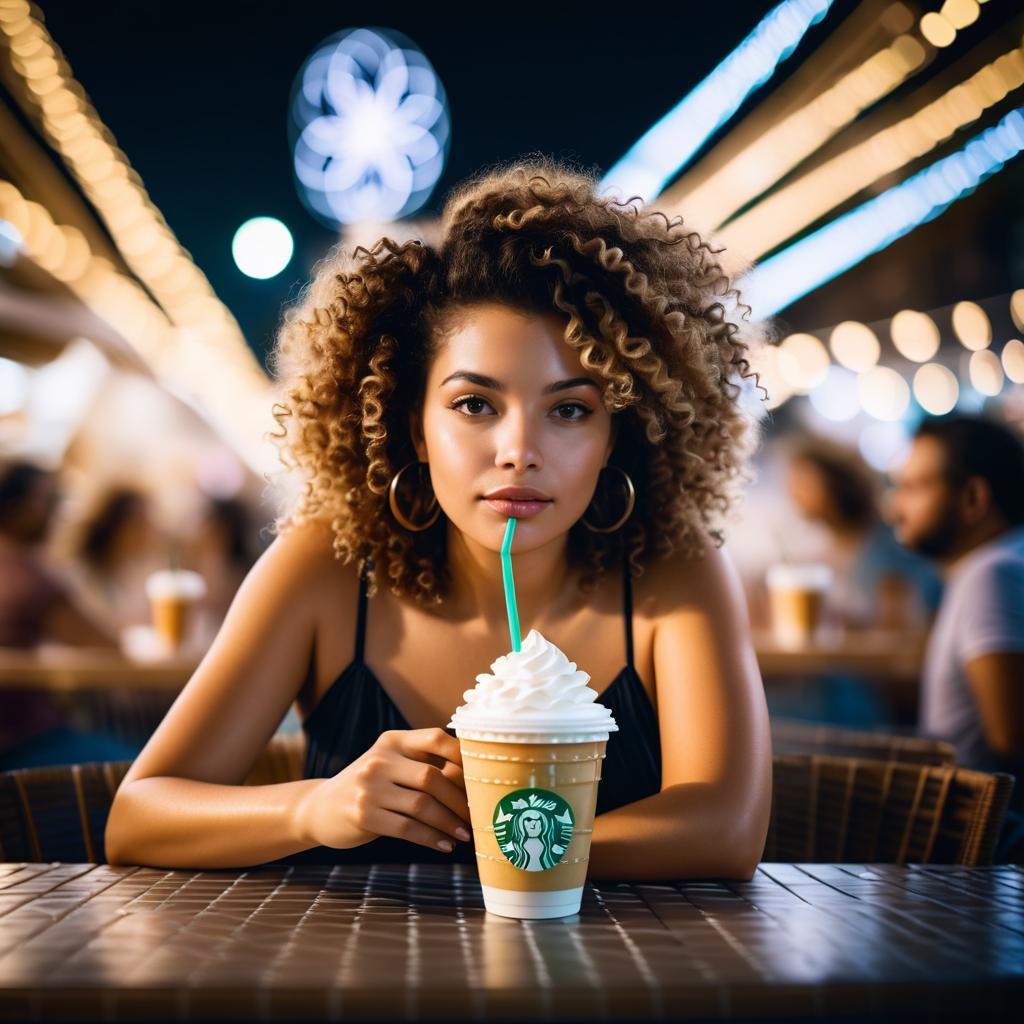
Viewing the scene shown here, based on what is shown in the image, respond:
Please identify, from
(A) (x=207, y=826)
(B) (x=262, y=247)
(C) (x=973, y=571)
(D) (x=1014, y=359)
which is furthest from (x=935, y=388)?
(A) (x=207, y=826)

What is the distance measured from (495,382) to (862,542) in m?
4.46

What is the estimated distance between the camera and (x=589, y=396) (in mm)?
1490

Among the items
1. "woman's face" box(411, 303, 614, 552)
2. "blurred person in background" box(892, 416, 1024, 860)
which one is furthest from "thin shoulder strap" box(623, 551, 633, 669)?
"blurred person in background" box(892, 416, 1024, 860)

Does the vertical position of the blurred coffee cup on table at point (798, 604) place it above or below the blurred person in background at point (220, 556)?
below

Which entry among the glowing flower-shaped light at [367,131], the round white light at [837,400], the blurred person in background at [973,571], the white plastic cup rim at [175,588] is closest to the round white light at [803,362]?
the round white light at [837,400]

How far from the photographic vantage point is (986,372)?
30.1 ft

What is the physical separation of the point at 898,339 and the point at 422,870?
9.64 m

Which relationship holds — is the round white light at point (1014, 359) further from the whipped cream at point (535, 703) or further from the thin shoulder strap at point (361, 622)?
the whipped cream at point (535, 703)

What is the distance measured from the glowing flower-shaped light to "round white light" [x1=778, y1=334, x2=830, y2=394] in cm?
364

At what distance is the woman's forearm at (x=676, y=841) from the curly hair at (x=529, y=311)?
0.47 meters

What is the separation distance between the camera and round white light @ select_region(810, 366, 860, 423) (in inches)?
409

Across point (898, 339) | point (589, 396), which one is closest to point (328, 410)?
point (589, 396)

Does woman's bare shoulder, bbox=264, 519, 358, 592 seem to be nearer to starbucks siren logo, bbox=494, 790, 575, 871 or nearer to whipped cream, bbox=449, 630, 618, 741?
whipped cream, bbox=449, 630, 618, 741

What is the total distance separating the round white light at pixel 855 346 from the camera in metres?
10.4
